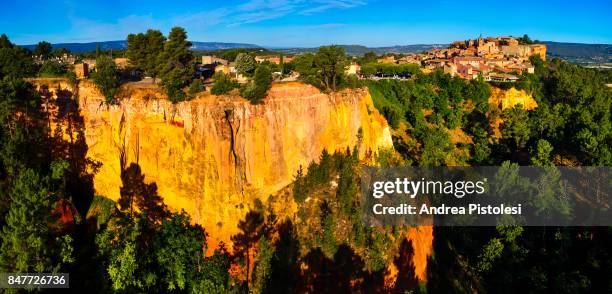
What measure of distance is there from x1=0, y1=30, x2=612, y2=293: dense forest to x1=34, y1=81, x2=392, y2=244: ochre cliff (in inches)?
31.2

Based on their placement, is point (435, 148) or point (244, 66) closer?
point (244, 66)

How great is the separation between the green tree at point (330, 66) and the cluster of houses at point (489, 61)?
2865 cm

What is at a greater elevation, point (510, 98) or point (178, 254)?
point (510, 98)

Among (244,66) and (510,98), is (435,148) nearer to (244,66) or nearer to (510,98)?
(510,98)

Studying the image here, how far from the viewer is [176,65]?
31.5 m

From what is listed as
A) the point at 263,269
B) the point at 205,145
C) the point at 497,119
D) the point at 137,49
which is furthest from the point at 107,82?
the point at 497,119

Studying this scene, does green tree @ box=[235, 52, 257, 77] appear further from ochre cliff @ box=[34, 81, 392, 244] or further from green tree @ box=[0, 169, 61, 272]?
green tree @ box=[0, 169, 61, 272]

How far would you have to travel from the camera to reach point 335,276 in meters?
29.0

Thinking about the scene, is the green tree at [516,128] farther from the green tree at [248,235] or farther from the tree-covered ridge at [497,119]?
the green tree at [248,235]

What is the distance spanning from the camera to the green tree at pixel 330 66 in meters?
35.5

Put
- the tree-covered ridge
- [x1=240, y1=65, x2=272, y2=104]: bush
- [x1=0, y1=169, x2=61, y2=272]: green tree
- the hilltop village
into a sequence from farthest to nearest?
the tree-covered ridge, the hilltop village, [x1=240, y1=65, x2=272, y2=104]: bush, [x1=0, y1=169, x2=61, y2=272]: green tree

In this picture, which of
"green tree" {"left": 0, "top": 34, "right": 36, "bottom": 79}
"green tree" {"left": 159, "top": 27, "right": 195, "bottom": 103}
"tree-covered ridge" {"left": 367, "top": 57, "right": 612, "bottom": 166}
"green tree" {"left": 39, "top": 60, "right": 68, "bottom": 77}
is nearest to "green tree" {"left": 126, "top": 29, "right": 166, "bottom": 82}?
"green tree" {"left": 159, "top": 27, "right": 195, "bottom": 103}

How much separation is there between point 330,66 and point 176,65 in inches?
470

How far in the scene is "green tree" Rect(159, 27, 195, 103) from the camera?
28656 mm
